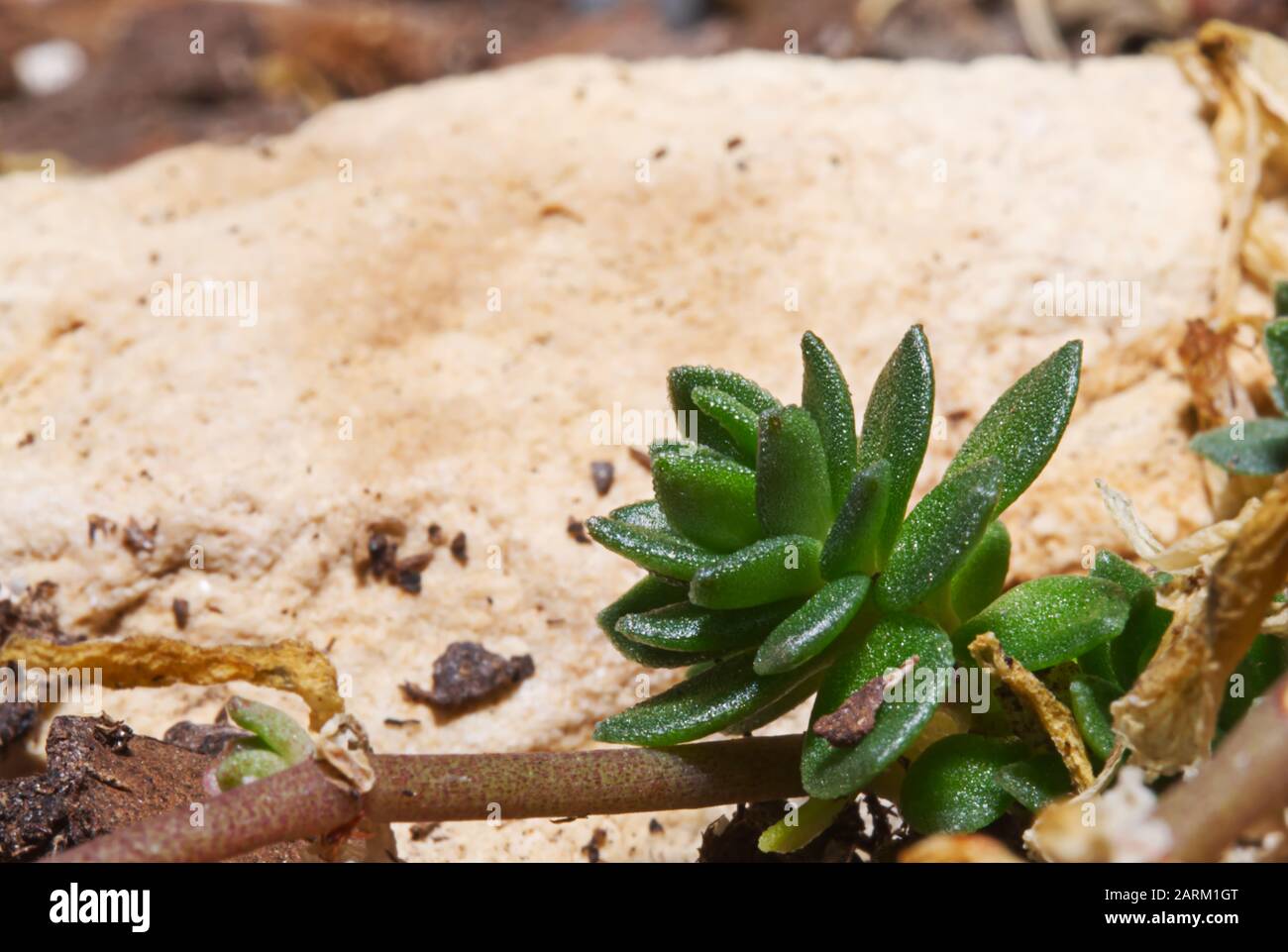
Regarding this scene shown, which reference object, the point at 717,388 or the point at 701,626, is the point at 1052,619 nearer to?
the point at 701,626

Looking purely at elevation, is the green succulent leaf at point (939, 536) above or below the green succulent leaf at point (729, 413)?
below

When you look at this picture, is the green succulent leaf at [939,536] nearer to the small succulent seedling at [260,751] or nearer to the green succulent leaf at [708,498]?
the green succulent leaf at [708,498]

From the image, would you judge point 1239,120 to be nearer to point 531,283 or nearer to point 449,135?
point 531,283

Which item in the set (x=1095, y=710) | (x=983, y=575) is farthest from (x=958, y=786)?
(x=983, y=575)

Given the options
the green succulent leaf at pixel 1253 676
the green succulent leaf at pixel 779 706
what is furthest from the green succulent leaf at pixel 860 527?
the green succulent leaf at pixel 1253 676
